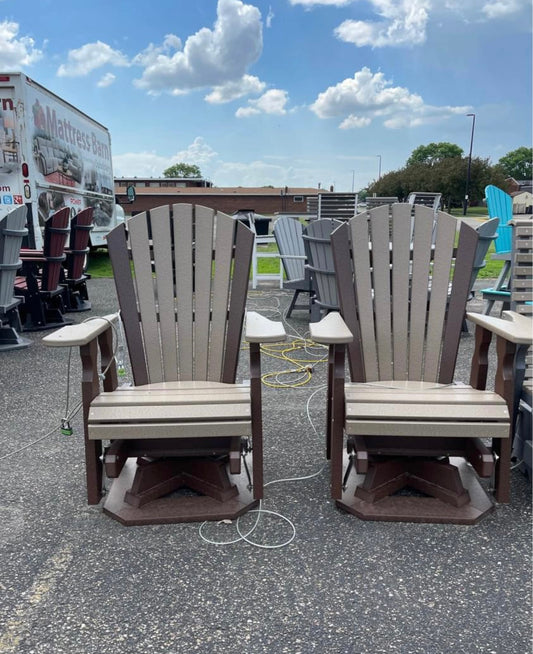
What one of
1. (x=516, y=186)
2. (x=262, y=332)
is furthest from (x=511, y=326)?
(x=516, y=186)

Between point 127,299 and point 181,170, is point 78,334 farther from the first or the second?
point 181,170

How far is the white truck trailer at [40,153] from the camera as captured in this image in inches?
251

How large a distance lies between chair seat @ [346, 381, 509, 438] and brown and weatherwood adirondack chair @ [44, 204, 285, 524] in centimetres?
40

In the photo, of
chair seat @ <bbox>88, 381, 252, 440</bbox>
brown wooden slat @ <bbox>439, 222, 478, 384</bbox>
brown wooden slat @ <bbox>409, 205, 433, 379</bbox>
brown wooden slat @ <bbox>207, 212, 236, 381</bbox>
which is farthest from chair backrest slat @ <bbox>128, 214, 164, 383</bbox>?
brown wooden slat @ <bbox>439, 222, 478, 384</bbox>

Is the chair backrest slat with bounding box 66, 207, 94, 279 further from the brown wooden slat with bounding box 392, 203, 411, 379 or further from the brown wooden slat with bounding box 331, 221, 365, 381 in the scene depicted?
the brown wooden slat with bounding box 392, 203, 411, 379

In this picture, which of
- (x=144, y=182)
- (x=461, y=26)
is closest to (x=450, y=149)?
(x=144, y=182)

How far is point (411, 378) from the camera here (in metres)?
2.33

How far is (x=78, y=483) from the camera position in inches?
86.7

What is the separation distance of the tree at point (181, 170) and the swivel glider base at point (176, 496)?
8275cm

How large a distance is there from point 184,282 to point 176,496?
37.7 inches

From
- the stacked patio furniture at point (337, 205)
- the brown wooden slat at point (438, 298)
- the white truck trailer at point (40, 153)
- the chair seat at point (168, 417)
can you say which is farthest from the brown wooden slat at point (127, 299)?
the stacked patio furniture at point (337, 205)

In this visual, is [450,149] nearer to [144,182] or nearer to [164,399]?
[144,182]

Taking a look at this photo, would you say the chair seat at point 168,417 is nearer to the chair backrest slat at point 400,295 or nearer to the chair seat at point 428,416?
the chair seat at point 428,416

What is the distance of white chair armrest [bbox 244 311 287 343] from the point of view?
181cm
